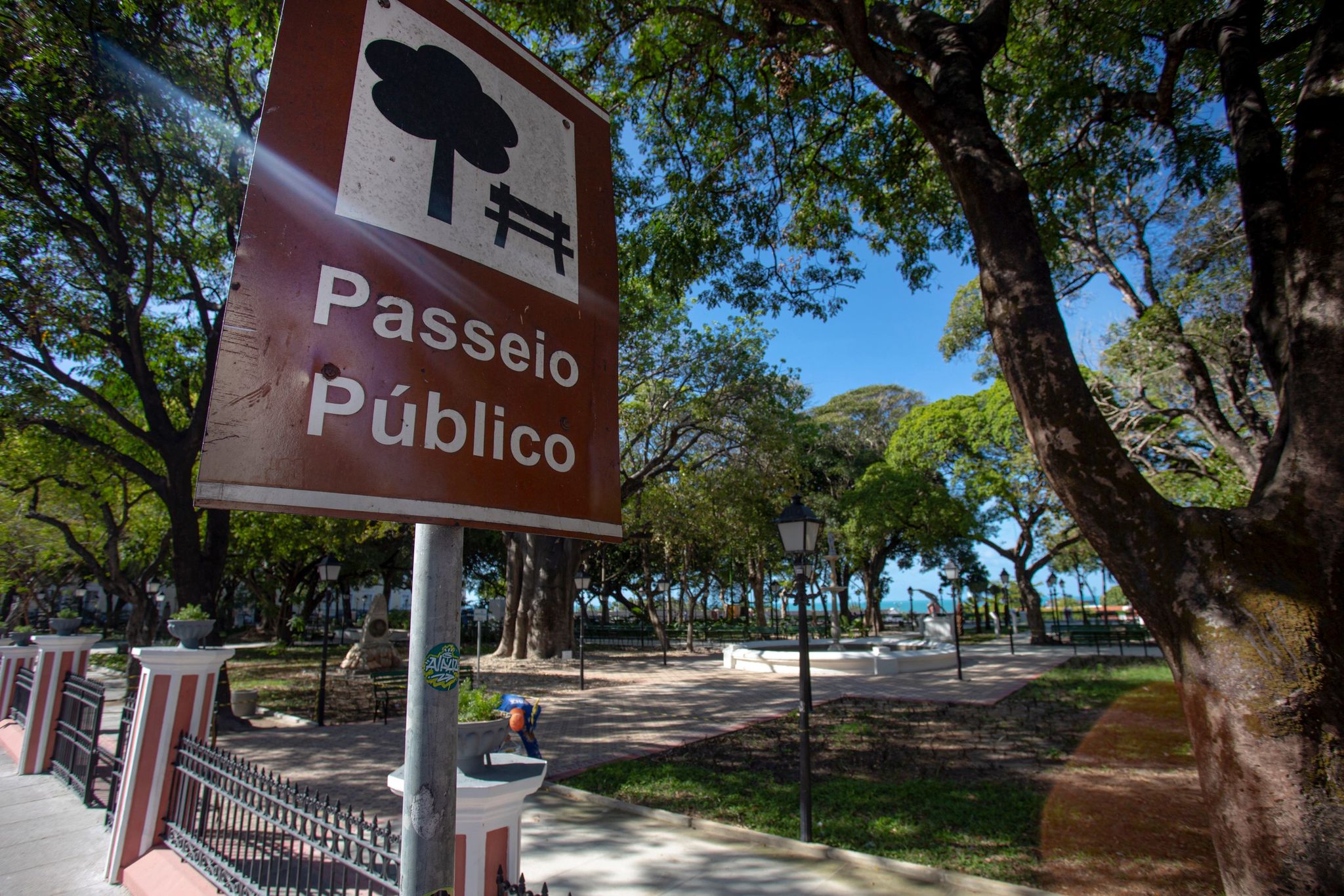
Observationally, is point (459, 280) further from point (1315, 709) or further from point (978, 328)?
point (978, 328)

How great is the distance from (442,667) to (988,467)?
28.2 metres

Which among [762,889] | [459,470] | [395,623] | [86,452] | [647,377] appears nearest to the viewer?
[459,470]

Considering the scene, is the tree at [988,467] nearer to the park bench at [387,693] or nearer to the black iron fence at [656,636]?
the black iron fence at [656,636]

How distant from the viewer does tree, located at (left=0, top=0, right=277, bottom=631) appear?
8.49 metres

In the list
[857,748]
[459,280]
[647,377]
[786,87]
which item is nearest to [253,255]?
[459,280]

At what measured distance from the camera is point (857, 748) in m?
9.66

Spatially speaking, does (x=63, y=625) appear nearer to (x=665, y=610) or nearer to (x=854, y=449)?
(x=665, y=610)

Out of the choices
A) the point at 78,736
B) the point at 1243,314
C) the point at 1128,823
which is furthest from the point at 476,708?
the point at 78,736

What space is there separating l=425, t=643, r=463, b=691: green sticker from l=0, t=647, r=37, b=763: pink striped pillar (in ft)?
38.8

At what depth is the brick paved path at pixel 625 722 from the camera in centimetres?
881

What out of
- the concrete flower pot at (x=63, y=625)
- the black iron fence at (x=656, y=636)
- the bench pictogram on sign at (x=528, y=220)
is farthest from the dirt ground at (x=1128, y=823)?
the black iron fence at (x=656, y=636)

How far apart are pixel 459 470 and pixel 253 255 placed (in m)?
0.52

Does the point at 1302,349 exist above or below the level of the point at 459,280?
above

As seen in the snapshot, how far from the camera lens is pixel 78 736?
761 centimetres
